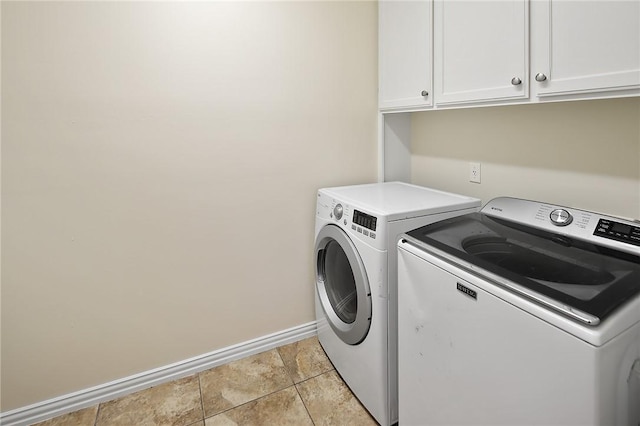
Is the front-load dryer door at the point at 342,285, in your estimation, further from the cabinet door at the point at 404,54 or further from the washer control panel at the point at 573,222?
the cabinet door at the point at 404,54

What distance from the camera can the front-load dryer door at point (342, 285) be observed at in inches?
60.7

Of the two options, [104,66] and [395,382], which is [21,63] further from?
[395,382]

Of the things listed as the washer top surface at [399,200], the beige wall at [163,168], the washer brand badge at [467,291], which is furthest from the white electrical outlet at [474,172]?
the washer brand badge at [467,291]

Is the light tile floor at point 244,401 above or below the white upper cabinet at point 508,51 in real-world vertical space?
below

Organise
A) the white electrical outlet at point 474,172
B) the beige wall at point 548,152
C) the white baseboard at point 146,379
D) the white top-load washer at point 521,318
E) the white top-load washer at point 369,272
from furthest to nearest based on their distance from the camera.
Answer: the white electrical outlet at point 474,172
the white baseboard at point 146,379
the white top-load washer at point 369,272
the beige wall at point 548,152
the white top-load washer at point 521,318

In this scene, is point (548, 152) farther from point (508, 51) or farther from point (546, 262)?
point (546, 262)

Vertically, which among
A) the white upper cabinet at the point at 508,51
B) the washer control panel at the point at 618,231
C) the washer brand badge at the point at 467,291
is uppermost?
the white upper cabinet at the point at 508,51

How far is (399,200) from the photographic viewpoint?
1.67m

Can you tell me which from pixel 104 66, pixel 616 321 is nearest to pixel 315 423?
pixel 616 321

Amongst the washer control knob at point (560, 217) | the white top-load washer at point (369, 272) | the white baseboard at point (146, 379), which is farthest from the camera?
the white baseboard at point (146, 379)

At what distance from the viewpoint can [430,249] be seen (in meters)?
1.20

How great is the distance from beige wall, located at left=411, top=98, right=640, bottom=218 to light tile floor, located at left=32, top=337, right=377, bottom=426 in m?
1.22

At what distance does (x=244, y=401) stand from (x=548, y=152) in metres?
1.77

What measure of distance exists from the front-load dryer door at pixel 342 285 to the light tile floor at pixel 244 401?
0.98ft
